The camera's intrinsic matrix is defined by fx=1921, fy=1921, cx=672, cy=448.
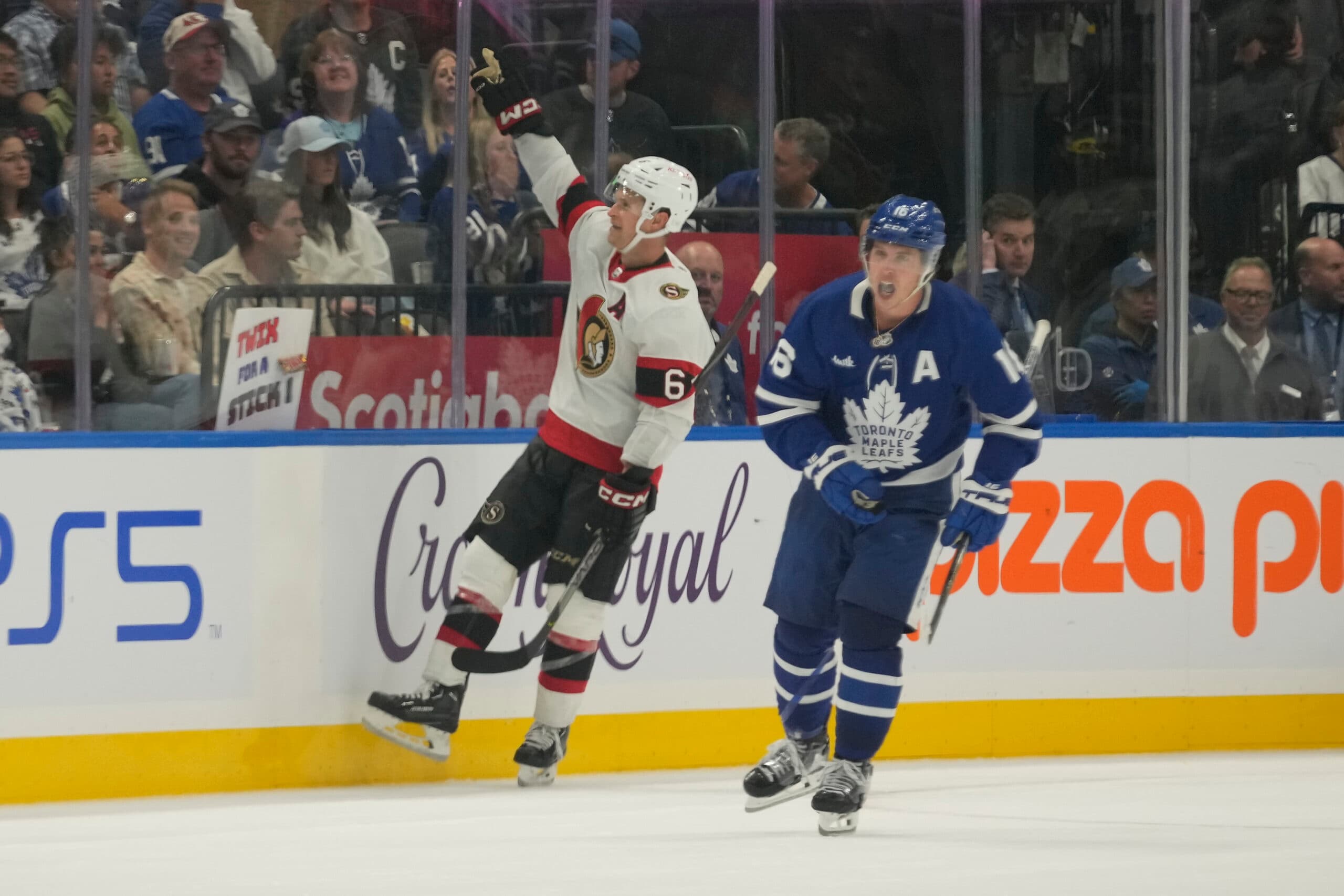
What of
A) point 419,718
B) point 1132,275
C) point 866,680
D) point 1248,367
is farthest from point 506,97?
point 1248,367

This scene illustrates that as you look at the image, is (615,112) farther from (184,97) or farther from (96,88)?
(96,88)

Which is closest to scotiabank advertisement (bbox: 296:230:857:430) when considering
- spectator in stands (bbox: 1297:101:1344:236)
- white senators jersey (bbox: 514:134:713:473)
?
white senators jersey (bbox: 514:134:713:473)

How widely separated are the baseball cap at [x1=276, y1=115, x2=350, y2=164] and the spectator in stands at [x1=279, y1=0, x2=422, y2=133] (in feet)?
0.16

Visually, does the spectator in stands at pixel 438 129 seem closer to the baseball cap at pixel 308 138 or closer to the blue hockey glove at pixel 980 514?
the baseball cap at pixel 308 138

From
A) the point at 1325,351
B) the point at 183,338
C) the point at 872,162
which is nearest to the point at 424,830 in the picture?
the point at 183,338

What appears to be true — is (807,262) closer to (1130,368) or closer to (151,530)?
A: (1130,368)

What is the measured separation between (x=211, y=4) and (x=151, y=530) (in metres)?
1.27

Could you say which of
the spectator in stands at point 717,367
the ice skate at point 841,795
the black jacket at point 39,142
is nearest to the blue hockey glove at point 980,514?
the ice skate at point 841,795

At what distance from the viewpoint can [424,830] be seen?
3.99 metres

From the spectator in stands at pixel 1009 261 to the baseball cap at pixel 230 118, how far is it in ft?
6.38

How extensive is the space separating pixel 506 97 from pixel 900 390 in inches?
53.5

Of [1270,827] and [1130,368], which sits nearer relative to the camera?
[1270,827]

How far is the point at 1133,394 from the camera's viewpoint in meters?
5.35

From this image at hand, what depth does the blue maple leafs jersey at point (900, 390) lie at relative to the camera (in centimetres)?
391
